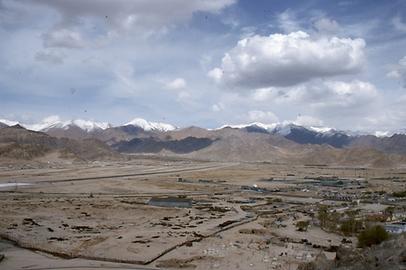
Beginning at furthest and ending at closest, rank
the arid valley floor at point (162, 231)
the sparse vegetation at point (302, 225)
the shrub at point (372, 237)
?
the sparse vegetation at point (302, 225), the shrub at point (372, 237), the arid valley floor at point (162, 231)

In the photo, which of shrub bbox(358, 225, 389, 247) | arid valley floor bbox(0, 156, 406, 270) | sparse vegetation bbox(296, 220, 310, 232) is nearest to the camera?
arid valley floor bbox(0, 156, 406, 270)

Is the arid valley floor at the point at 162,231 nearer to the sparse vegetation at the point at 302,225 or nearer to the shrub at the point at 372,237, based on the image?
the sparse vegetation at the point at 302,225

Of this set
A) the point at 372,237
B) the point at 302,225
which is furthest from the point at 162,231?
the point at 372,237

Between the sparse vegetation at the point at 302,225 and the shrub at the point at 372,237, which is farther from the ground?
the shrub at the point at 372,237

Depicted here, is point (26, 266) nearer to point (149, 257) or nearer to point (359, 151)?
point (149, 257)

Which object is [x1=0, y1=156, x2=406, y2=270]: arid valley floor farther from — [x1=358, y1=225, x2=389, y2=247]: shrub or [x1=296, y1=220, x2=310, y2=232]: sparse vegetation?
[x1=358, y1=225, x2=389, y2=247]: shrub

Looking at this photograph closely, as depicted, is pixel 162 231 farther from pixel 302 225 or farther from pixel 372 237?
pixel 372 237

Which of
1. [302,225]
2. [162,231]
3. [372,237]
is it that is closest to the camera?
[372,237]

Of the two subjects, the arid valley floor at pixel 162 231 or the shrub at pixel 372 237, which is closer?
the arid valley floor at pixel 162 231

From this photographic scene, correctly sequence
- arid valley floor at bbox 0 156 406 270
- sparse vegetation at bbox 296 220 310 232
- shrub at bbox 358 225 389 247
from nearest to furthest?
arid valley floor at bbox 0 156 406 270 < shrub at bbox 358 225 389 247 < sparse vegetation at bbox 296 220 310 232

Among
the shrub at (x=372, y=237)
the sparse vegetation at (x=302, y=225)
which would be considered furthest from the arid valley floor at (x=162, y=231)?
the shrub at (x=372, y=237)

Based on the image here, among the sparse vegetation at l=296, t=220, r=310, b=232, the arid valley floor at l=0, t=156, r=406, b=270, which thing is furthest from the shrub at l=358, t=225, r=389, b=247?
the sparse vegetation at l=296, t=220, r=310, b=232
